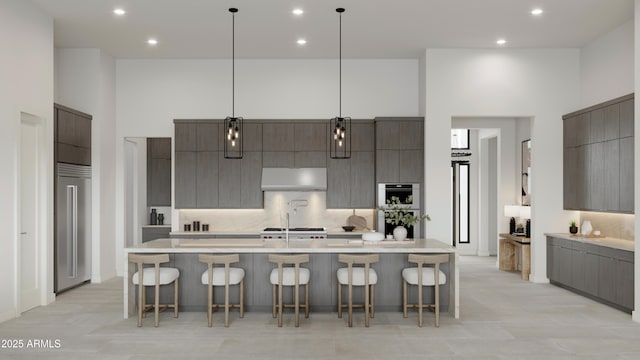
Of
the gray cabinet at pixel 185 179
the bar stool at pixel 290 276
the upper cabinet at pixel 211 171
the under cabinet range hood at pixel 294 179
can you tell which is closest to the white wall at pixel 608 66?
the under cabinet range hood at pixel 294 179

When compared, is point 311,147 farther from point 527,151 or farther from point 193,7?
point 527,151

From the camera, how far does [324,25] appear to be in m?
7.42

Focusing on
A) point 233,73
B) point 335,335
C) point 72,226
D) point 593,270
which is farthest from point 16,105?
point 593,270

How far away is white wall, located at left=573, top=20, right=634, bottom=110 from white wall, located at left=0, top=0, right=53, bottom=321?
751 cm

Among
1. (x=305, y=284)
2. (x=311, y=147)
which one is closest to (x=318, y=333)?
(x=305, y=284)

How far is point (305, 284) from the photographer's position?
6.08 metres

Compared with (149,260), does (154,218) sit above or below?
above

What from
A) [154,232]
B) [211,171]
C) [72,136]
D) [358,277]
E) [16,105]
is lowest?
[358,277]

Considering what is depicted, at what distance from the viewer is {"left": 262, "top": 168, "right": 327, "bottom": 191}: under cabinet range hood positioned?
8797 millimetres

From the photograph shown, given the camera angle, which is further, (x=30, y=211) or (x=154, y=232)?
(x=154, y=232)

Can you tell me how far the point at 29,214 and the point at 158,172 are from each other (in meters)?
3.94

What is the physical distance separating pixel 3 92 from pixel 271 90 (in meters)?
4.20

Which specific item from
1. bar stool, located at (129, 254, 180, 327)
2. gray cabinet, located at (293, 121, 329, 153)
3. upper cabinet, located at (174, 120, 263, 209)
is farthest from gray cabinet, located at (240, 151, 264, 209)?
bar stool, located at (129, 254, 180, 327)

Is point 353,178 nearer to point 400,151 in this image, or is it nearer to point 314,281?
point 400,151
